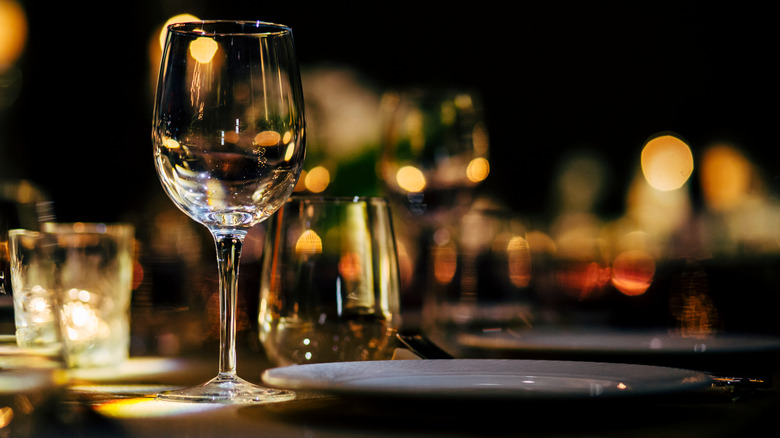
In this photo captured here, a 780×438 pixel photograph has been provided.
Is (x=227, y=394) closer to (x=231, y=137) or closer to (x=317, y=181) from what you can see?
(x=231, y=137)

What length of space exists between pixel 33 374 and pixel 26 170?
409 centimetres

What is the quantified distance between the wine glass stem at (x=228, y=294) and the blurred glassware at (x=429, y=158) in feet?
2.74

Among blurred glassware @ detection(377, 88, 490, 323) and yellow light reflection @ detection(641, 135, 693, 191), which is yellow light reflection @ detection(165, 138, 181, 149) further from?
yellow light reflection @ detection(641, 135, 693, 191)

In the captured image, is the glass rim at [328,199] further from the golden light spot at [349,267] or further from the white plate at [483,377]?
the white plate at [483,377]

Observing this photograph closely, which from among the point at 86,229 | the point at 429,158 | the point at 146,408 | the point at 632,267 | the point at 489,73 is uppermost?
the point at 489,73

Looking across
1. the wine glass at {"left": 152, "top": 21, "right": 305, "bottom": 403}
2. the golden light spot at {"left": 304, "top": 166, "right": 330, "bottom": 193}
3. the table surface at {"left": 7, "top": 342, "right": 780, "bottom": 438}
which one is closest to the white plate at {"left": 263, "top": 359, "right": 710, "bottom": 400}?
the table surface at {"left": 7, "top": 342, "right": 780, "bottom": 438}

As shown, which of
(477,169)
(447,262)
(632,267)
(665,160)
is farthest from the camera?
(665,160)

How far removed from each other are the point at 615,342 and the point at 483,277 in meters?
0.88

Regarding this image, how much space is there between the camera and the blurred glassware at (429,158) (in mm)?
1514

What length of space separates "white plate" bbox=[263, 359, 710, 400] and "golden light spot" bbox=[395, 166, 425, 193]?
35.8 inches

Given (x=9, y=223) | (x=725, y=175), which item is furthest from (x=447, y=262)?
(x=725, y=175)

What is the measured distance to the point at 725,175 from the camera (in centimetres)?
683

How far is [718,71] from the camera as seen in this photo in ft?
18.3

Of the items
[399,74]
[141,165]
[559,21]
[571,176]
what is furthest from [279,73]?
[571,176]
